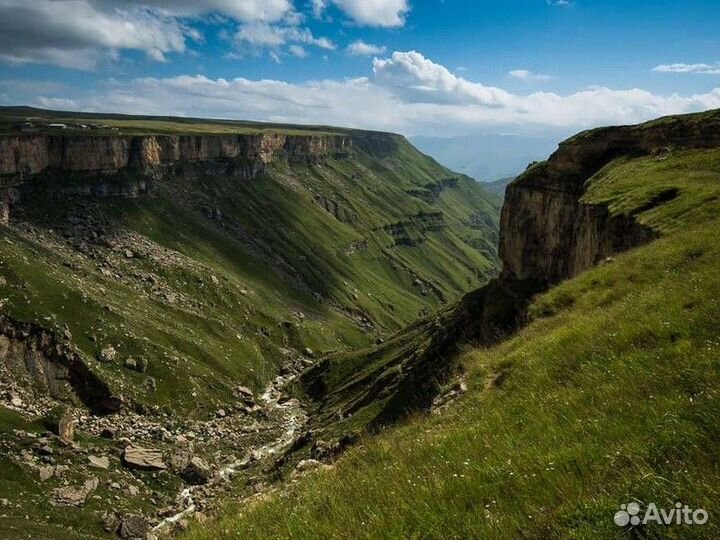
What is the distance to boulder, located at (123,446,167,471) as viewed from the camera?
83250mm

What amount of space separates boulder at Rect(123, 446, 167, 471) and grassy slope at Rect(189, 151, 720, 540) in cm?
7736

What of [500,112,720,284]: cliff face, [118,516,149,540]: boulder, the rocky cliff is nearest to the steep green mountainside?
[118,516,149,540]: boulder

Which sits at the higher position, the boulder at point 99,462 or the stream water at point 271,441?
the boulder at point 99,462

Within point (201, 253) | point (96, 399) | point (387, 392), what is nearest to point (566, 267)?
point (387, 392)

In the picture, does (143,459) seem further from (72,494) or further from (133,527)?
(133,527)

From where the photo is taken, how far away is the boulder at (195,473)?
85.2 meters

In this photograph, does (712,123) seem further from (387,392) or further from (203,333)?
(203,333)

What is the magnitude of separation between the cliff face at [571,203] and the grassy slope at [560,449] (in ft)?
106

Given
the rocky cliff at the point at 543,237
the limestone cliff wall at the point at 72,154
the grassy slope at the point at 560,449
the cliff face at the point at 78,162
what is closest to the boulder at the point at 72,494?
the rocky cliff at the point at 543,237

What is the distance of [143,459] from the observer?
8481cm

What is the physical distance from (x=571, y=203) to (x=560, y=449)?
64.9 meters

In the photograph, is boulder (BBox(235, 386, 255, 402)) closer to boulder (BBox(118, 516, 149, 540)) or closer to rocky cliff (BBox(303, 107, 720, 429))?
rocky cliff (BBox(303, 107, 720, 429))

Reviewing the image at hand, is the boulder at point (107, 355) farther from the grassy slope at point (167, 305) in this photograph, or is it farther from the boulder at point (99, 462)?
the boulder at point (99, 462)

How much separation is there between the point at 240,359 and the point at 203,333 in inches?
475
